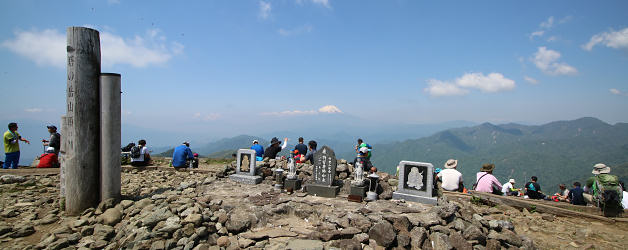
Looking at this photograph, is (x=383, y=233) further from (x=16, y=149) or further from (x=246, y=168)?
(x=16, y=149)

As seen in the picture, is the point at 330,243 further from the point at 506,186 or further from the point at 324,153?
the point at 506,186

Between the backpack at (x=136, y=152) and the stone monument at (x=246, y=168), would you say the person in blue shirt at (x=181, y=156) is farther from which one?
the stone monument at (x=246, y=168)

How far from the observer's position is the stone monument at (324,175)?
955cm

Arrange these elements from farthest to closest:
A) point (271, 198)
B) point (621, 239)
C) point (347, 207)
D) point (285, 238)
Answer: point (271, 198), point (347, 207), point (621, 239), point (285, 238)

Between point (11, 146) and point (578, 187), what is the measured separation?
22.8 metres

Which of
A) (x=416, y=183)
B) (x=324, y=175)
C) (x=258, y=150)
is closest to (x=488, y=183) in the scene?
(x=416, y=183)

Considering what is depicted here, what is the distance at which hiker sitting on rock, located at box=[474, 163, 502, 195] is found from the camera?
417 inches

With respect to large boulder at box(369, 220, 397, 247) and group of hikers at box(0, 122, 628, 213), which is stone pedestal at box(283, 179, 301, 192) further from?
large boulder at box(369, 220, 397, 247)

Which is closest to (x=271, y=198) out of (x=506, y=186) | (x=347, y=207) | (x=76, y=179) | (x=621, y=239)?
(x=347, y=207)

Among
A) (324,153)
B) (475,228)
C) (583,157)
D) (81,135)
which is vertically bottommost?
(583,157)

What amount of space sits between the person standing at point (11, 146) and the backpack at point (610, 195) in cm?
2118

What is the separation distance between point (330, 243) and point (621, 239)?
815cm

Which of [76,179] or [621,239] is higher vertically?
[76,179]

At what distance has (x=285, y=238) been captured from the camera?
661cm
